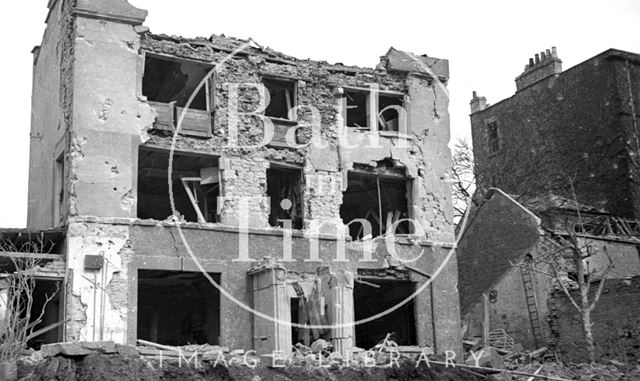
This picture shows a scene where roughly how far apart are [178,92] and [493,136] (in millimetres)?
17664

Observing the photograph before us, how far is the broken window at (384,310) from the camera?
78.8 ft

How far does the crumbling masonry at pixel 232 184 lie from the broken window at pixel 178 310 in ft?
0.19

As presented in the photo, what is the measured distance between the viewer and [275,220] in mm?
24047

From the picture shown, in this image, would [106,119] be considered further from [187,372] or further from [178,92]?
[187,372]

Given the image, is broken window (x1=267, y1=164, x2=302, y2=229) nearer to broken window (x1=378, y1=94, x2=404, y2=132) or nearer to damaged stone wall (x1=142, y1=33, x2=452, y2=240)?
damaged stone wall (x1=142, y1=33, x2=452, y2=240)

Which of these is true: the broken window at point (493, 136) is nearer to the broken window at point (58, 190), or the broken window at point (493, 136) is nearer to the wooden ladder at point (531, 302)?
the wooden ladder at point (531, 302)

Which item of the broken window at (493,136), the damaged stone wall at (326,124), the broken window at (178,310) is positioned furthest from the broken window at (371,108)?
the broken window at (493,136)

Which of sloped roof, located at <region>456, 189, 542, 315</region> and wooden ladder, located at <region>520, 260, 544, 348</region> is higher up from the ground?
sloped roof, located at <region>456, 189, 542, 315</region>

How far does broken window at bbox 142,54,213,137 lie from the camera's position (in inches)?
856

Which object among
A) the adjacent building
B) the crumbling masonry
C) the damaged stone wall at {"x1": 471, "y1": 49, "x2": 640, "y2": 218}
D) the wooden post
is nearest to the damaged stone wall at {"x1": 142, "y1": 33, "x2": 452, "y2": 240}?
the crumbling masonry

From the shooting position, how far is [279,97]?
24.3 meters

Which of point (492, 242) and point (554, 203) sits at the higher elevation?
point (554, 203)

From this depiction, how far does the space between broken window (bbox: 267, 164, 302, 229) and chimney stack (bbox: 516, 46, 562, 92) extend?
1537 cm

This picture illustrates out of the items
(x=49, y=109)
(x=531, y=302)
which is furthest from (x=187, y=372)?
(x=531, y=302)
